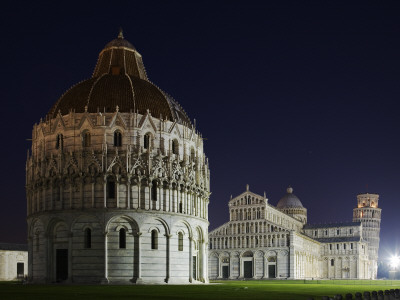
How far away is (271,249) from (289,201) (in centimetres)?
4259

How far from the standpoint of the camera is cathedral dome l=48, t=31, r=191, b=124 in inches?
2726

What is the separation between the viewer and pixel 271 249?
133 m

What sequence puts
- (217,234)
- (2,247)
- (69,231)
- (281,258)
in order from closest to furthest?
(69,231)
(2,247)
(281,258)
(217,234)

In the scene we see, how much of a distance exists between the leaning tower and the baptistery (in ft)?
416

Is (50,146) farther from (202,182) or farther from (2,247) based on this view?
(2,247)

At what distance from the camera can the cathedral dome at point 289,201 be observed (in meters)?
173

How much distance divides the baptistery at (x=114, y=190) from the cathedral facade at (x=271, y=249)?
2439 inches

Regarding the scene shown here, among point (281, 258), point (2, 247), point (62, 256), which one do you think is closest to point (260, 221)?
point (281, 258)

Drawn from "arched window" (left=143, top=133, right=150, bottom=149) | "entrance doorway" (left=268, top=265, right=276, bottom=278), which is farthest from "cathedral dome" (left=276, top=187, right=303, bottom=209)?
"arched window" (left=143, top=133, right=150, bottom=149)

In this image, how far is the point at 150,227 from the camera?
65250 mm

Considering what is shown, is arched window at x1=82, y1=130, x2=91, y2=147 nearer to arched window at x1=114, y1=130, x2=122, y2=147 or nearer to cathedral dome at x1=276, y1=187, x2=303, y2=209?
arched window at x1=114, y1=130, x2=122, y2=147

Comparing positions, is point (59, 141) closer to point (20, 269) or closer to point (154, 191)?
point (154, 191)

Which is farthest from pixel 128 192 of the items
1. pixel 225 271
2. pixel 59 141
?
pixel 225 271

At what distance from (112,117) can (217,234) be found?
3089 inches
